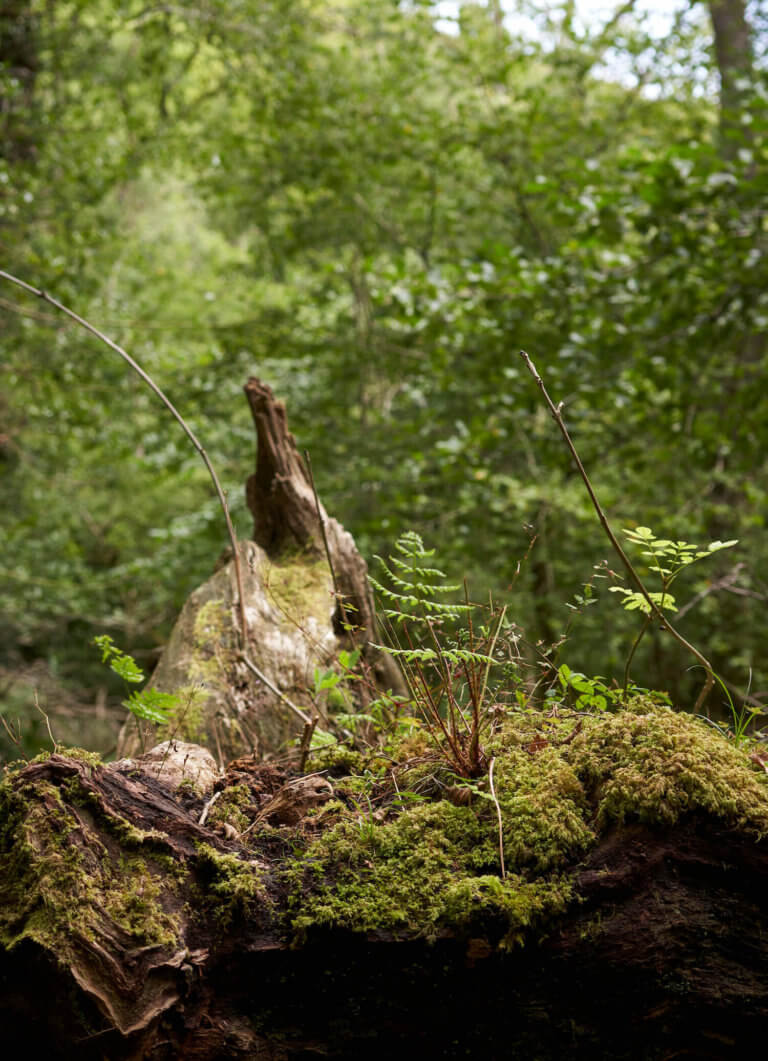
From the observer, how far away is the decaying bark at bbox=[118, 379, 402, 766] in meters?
3.30

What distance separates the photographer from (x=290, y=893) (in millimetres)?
1693

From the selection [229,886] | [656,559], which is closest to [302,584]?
[656,559]

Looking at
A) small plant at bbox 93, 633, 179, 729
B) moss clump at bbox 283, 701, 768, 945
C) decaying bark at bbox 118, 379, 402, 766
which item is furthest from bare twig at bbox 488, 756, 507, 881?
decaying bark at bbox 118, 379, 402, 766

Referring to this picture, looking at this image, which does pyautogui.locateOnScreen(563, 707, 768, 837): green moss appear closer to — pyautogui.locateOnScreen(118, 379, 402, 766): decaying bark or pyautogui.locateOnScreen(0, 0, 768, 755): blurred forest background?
pyautogui.locateOnScreen(118, 379, 402, 766): decaying bark

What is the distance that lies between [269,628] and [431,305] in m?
3.66

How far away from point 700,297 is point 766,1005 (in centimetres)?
606

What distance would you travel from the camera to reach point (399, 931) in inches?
63.2

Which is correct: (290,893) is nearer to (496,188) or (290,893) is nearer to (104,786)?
(104,786)

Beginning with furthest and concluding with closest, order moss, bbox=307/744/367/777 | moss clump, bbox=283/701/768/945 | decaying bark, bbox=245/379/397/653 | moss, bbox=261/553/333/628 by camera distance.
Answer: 1. decaying bark, bbox=245/379/397/653
2. moss, bbox=261/553/333/628
3. moss, bbox=307/744/367/777
4. moss clump, bbox=283/701/768/945

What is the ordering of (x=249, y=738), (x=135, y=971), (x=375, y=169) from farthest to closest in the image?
1. (x=375, y=169)
2. (x=249, y=738)
3. (x=135, y=971)

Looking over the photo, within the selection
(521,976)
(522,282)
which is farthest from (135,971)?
(522,282)

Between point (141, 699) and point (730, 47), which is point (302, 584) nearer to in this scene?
point (141, 699)

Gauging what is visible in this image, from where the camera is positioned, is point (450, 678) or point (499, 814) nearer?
point (499, 814)

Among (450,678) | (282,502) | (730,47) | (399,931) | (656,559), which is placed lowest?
A: (399,931)
